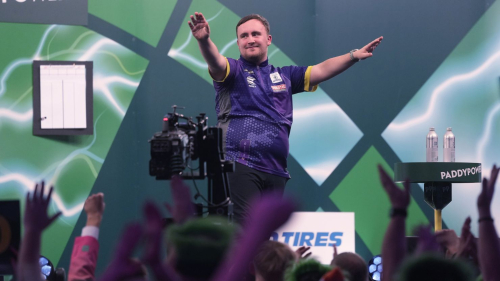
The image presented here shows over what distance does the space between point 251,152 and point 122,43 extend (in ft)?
6.09

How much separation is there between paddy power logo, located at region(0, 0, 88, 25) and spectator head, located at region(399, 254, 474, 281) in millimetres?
3999

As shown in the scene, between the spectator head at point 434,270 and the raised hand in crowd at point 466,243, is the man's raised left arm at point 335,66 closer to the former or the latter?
the raised hand in crowd at point 466,243

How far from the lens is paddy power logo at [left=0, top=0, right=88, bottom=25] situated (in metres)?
4.26

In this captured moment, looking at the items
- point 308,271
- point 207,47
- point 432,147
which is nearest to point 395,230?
point 308,271

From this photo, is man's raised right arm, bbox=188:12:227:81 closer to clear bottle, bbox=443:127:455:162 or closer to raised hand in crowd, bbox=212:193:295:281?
raised hand in crowd, bbox=212:193:295:281

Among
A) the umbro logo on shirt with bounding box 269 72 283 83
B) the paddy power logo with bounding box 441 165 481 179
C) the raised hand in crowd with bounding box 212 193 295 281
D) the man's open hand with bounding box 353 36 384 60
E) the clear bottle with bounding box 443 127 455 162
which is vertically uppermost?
the man's open hand with bounding box 353 36 384 60

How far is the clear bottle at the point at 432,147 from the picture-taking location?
14.7 ft

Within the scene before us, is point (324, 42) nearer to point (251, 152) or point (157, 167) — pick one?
point (251, 152)

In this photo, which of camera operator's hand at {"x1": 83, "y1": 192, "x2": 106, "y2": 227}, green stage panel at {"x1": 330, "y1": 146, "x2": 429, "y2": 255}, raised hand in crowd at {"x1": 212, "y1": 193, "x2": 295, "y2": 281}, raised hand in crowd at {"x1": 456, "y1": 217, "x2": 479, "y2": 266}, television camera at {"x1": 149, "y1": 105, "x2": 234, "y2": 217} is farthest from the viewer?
green stage panel at {"x1": 330, "y1": 146, "x2": 429, "y2": 255}

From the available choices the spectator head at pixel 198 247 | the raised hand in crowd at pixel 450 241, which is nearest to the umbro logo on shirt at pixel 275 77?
the raised hand in crowd at pixel 450 241

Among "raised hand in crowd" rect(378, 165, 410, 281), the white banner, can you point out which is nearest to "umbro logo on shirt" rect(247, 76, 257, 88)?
the white banner

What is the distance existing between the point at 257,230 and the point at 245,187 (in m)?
2.27

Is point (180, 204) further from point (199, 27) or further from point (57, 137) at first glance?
point (57, 137)

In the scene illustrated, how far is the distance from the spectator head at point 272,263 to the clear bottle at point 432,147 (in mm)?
3276
